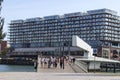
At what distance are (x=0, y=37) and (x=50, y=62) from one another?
47.9 feet

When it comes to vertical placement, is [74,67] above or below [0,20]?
below

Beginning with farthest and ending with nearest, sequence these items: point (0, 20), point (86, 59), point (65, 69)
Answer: point (86, 59) < point (65, 69) < point (0, 20)

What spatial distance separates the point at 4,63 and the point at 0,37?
151m

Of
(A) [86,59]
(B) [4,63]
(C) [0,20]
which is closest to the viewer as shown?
(C) [0,20]

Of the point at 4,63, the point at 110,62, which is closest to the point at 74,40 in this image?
the point at 110,62

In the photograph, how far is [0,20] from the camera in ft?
154

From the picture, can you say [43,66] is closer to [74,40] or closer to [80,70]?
[80,70]

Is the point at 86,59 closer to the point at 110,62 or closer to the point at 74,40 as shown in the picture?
the point at 74,40

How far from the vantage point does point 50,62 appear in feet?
A: 200

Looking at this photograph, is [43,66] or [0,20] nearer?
[0,20]

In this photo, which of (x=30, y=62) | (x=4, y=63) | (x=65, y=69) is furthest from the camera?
(x=4, y=63)

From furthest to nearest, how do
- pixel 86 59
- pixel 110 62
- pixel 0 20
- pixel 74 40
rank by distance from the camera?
pixel 110 62 < pixel 86 59 < pixel 74 40 < pixel 0 20

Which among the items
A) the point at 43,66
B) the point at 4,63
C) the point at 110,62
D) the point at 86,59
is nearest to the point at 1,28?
the point at 43,66

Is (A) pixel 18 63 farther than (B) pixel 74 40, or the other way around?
(A) pixel 18 63
